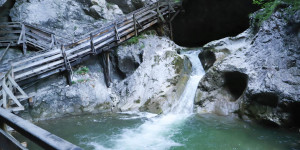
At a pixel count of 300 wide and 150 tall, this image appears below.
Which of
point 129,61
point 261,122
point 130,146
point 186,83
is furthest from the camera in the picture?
point 129,61

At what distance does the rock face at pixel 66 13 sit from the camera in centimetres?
1541

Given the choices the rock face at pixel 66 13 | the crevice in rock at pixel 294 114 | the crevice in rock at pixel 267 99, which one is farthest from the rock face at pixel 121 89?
the crevice in rock at pixel 294 114

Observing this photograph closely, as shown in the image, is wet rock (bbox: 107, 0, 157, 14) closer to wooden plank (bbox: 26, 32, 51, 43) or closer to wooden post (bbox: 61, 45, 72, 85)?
wooden plank (bbox: 26, 32, 51, 43)

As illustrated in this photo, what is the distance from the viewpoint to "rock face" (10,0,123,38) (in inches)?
607

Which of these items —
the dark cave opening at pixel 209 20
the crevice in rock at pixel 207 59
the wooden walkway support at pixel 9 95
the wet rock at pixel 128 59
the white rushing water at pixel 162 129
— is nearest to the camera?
the white rushing water at pixel 162 129

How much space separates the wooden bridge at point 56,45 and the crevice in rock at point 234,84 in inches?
266

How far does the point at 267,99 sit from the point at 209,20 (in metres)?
15.3

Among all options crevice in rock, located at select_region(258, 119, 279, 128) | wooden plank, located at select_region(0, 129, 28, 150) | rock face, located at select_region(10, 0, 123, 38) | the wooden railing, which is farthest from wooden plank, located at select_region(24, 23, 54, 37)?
crevice in rock, located at select_region(258, 119, 279, 128)

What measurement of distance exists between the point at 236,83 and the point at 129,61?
21.3ft

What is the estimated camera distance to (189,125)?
9.02 metres

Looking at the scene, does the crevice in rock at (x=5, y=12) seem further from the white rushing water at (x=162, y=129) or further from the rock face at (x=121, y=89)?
the white rushing water at (x=162, y=129)

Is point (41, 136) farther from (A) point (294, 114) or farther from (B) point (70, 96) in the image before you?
(B) point (70, 96)

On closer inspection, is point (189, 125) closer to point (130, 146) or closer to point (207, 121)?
point (207, 121)

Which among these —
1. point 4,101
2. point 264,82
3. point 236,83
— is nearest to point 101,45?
point 4,101
